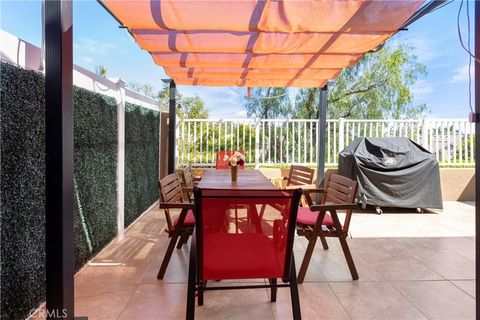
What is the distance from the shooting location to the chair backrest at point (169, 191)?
2.86 m

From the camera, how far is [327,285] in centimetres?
298

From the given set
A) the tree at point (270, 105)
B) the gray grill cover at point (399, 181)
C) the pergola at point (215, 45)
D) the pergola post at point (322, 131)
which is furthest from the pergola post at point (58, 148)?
the tree at point (270, 105)

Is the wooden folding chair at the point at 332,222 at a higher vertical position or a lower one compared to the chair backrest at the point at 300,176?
lower

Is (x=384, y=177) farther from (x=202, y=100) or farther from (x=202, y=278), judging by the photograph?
(x=202, y=100)

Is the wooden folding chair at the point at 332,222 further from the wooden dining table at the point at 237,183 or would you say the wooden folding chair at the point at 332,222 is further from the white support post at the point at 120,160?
the white support post at the point at 120,160

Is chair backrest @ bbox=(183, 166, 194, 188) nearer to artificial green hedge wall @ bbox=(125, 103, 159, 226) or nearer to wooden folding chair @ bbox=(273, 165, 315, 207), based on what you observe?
artificial green hedge wall @ bbox=(125, 103, 159, 226)

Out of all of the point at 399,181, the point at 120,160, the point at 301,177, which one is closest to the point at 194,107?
the point at 399,181

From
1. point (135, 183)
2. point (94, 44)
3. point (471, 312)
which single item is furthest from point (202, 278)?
point (94, 44)

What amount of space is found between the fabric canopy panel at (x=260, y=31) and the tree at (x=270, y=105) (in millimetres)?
9046

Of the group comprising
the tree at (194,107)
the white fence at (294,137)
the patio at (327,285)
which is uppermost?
the tree at (194,107)

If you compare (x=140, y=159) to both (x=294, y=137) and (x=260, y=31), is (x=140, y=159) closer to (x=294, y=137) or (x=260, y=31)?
(x=260, y=31)

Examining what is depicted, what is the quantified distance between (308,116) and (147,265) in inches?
440

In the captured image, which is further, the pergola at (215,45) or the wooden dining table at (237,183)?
the wooden dining table at (237,183)

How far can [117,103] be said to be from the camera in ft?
13.6
